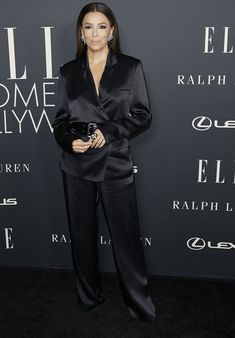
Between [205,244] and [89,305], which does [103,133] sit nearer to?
[89,305]

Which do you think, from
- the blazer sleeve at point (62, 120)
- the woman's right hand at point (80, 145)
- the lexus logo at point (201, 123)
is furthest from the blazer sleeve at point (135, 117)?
the lexus logo at point (201, 123)

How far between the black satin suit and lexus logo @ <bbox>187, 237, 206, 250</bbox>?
53 centimetres

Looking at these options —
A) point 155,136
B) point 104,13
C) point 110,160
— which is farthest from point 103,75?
point 155,136

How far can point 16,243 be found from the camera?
3061mm

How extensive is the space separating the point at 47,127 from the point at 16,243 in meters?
0.87

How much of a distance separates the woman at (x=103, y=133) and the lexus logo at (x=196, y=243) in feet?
1.74

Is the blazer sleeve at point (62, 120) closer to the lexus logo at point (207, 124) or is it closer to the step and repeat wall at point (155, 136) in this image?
the step and repeat wall at point (155, 136)

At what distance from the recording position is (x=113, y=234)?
7.93ft

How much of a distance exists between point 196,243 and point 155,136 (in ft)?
2.54

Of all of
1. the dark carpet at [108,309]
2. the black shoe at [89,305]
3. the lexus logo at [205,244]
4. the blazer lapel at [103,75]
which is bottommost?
the dark carpet at [108,309]

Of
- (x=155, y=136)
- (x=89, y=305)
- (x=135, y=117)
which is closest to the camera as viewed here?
(x=135, y=117)

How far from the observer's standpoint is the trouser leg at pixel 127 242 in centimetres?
235

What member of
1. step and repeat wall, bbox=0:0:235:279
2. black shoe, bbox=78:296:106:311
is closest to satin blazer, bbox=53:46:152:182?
step and repeat wall, bbox=0:0:235:279

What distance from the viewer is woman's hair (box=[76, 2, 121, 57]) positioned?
2188 millimetres
